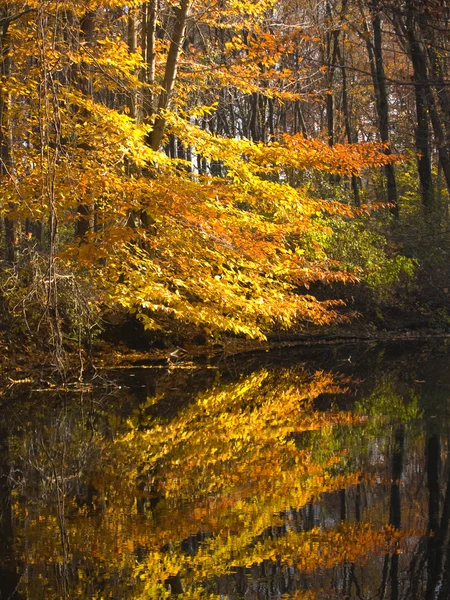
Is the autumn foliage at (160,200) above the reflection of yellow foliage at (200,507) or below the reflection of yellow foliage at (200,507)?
above

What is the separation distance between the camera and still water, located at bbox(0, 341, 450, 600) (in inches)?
153

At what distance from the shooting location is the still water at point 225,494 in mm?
3875

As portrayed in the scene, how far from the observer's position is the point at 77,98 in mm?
11016

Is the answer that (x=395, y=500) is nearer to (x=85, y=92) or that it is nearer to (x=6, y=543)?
(x=6, y=543)

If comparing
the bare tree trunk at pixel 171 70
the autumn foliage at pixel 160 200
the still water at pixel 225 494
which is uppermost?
the bare tree trunk at pixel 171 70

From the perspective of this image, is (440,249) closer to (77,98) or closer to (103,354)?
(103,354)

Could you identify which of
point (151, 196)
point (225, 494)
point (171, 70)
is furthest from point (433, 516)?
point (171, 70)

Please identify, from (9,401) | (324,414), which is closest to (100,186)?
(9,401)

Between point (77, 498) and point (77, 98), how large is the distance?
710 cm

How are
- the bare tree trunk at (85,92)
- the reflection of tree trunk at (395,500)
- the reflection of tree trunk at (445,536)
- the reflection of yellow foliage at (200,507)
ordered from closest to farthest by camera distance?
1. the reflection of tree trunk at (445,536)
2. the reflection of tree trunk at (395,500)
3. the reflection of yellow foliage at (200,507)
4. the bare tree trunk at (85,92)

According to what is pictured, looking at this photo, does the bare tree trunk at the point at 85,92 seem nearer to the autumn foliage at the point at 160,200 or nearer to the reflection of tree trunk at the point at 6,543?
the autumn foliage at the point at 160,200

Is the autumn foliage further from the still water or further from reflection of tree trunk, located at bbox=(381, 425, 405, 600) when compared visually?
reflection of tree trunk, located at bbox=(381, 425, 405, 600)

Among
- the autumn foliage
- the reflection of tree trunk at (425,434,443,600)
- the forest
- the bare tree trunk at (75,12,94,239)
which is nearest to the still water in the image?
the reflection of tree trunk at (425,434,443,600)

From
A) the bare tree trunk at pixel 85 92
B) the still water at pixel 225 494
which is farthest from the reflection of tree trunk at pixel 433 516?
the bare tree trunk at pixel 85 92
